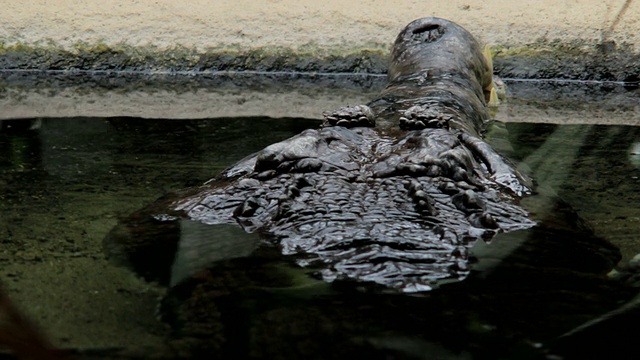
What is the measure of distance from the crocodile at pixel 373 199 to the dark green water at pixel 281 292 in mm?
103

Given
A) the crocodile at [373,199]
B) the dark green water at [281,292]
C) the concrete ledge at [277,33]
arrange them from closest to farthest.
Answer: the dark green water at [281,292], the crocodile at [373,199], the concrete ledge at [277,33]

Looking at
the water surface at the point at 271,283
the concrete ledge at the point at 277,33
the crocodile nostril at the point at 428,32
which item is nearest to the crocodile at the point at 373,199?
the water surface at the point at 271,283

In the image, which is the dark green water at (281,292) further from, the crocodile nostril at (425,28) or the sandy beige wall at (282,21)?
the sandy beige wall at (282,21)

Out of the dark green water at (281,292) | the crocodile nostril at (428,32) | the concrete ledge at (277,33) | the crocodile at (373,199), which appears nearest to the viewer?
the dark green water at (281,292)

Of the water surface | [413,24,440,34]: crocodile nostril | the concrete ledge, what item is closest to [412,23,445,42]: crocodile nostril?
[413,24,440,34]: crocodile nostril

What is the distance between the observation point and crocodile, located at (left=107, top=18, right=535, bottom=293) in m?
2.28

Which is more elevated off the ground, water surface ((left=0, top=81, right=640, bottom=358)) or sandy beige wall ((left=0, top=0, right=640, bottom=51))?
water surface ((left=0, top=81, right=640, bottom=358))

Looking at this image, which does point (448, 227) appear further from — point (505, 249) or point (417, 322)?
point (417, 322)

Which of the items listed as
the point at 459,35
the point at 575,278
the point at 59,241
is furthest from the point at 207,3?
the point at 575,278

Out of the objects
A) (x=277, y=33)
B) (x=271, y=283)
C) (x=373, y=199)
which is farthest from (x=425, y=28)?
(x=271, y=283)

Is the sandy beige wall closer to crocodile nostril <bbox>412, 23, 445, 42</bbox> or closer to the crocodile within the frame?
crocodile nostril <bbox>412, 23, 445, 42</bbox>

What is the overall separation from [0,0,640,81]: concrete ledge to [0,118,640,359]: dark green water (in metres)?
3.58

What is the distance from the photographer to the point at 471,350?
1.75 meters

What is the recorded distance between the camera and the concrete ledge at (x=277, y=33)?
23.6 ft
